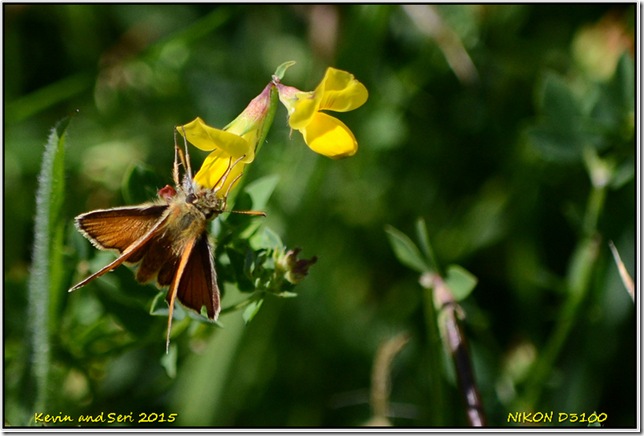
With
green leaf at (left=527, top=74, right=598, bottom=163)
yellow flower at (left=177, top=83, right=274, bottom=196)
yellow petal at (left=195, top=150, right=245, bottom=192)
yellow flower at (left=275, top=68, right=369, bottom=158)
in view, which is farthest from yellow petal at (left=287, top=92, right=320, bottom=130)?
green leaf at (left=527, top=74, right=598, bottom=163)

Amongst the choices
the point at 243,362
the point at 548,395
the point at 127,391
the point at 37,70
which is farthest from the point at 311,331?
the point at 37,70

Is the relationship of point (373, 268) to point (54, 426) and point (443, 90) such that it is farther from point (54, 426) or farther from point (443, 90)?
point (54, 426)

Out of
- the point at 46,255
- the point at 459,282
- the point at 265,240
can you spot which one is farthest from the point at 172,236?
the point at 459,282

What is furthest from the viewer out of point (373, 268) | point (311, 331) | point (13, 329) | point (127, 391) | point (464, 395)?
point (373, 268)

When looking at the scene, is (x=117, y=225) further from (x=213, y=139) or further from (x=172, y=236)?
(x=213, y=139)

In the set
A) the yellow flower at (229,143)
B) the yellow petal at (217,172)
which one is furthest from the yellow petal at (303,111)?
the yellow petal at (217,172)

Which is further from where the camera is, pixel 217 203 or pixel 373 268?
pixel 373 268

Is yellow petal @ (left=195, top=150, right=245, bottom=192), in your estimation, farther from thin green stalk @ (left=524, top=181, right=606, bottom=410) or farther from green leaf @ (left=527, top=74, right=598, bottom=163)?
thin green stalk @ (left=524, top=181, right=606, bottom=410)

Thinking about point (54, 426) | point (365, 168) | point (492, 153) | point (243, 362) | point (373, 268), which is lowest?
point (54, 426)
